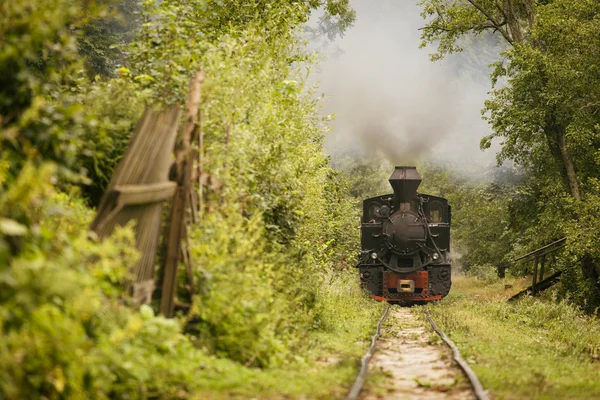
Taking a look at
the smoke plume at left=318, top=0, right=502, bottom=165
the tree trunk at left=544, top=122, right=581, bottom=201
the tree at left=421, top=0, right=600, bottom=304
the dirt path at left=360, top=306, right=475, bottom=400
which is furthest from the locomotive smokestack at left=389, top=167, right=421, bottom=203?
the dirt path at left=360, top=306, right=475, bottom=400

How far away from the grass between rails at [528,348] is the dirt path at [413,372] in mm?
351

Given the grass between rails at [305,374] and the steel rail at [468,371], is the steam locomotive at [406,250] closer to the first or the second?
the grass between rails at [305,374]

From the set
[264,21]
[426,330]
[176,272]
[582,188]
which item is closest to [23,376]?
[176,272]

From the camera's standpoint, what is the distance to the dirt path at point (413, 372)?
772 cm

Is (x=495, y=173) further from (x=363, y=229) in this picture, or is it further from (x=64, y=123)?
(x=64, y=123)

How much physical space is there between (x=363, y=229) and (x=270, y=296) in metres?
14.6

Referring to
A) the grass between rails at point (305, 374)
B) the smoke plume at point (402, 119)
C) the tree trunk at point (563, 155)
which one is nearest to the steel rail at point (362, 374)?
the grass between rails at point (305, 374)

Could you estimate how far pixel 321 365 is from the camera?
927 centimetres

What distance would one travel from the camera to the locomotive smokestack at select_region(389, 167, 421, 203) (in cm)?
2293

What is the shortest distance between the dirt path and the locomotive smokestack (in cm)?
956

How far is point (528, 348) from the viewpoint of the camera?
464 inches

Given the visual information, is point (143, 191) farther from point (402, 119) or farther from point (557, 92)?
point (402, 119)

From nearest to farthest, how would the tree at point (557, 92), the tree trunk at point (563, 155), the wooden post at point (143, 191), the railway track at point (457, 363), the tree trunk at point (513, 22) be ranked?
the wooden post at point (143, 191) → the railway track at point (457, 363) → the tree at point (557, 92) → the tree trunk at point (563, 155) → the tree trunk at point (513, 22)

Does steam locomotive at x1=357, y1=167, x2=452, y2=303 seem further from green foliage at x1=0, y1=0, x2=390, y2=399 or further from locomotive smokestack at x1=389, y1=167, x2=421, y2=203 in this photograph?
green foliage at x1=0, y1=0, x2=390, y2=399
